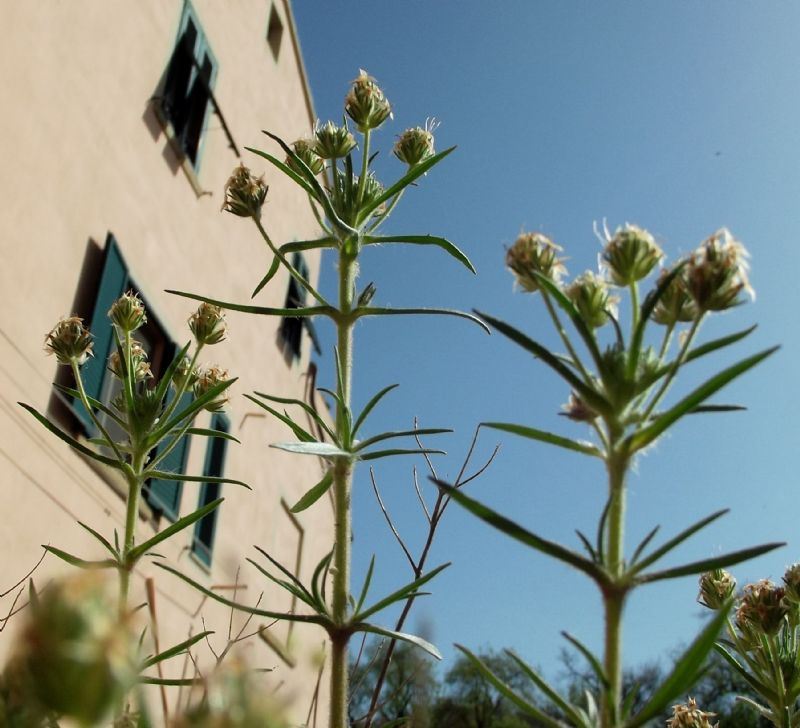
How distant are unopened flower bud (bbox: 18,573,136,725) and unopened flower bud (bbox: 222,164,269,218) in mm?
1595

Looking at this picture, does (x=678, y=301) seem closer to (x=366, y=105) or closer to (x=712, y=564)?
(x=712, y=564)

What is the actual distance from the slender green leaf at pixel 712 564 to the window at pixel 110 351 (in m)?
5.32

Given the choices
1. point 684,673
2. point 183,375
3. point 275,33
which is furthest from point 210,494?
point 684,673

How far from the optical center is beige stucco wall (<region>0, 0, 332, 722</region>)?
619 centimetres

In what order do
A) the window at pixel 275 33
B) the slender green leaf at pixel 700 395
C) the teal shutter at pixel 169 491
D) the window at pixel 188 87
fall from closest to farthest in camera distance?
1. the slender green leaf at pixel 700 395
2. the teal shutter at pixel 169 491
3. the window at pixel 188 87
4. the window at pixel 275 33

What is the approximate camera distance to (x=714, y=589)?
1.76 meters

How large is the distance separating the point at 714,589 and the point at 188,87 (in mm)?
9818

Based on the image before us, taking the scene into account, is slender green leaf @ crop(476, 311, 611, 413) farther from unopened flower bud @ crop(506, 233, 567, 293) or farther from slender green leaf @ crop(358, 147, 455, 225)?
slender green leaf @ crop(358, 147, 455, 225)

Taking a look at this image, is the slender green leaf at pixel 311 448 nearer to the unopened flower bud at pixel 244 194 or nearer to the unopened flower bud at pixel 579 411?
the unopened flower bud at pixel 579 411

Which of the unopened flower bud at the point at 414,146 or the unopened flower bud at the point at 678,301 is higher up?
the unopened flower bud at the point at 414,146

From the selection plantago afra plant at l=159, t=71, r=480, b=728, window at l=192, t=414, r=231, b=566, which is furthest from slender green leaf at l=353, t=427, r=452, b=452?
window at l=192, t=414, r=231, b=566

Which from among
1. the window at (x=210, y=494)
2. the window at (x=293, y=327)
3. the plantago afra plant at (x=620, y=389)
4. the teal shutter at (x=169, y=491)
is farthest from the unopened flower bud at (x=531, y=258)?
the window at (x=293, y=327)

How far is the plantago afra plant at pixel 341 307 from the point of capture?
1.23 metres

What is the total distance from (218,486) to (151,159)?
4116 mm
